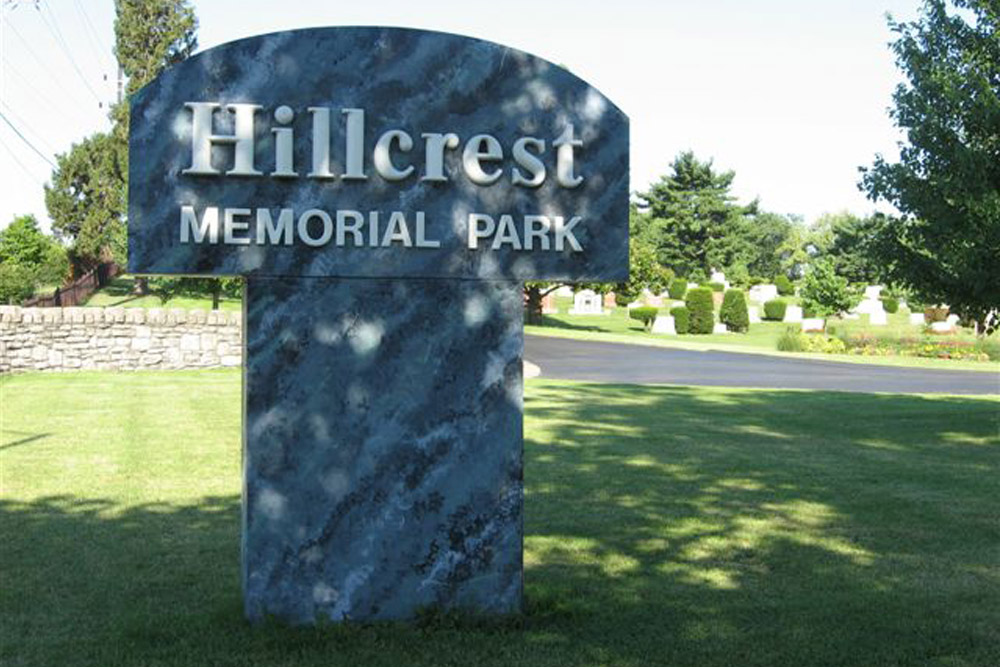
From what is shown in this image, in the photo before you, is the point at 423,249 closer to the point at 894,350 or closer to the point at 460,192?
the point at 460,192

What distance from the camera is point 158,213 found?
539 centimetres

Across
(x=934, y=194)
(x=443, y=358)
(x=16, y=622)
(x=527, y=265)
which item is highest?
(x=934, y=194)

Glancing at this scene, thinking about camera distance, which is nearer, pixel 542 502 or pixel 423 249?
pixel 423 249

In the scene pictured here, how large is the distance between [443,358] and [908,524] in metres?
4.26

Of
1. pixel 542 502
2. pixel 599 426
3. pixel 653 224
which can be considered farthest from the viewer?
pixel 653 224

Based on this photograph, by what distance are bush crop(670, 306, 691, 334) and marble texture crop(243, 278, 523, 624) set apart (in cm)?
4159

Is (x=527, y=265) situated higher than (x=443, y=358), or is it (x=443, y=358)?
(x=527, y=265)

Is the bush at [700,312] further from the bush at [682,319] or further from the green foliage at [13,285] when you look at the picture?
the green foliage at [13,285]

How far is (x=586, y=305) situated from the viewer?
57250 mm

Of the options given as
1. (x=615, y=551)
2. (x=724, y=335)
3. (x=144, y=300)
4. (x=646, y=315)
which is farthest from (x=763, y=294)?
(x=615, y=551)

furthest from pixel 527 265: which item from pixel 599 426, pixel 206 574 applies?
pixel 599 426

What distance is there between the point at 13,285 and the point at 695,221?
52.1 m

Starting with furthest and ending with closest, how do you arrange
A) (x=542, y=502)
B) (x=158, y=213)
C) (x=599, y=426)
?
(x=599, y=426), (x=542, y=502), (x=158, y=213)

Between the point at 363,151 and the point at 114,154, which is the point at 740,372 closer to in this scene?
the point at 363,151
